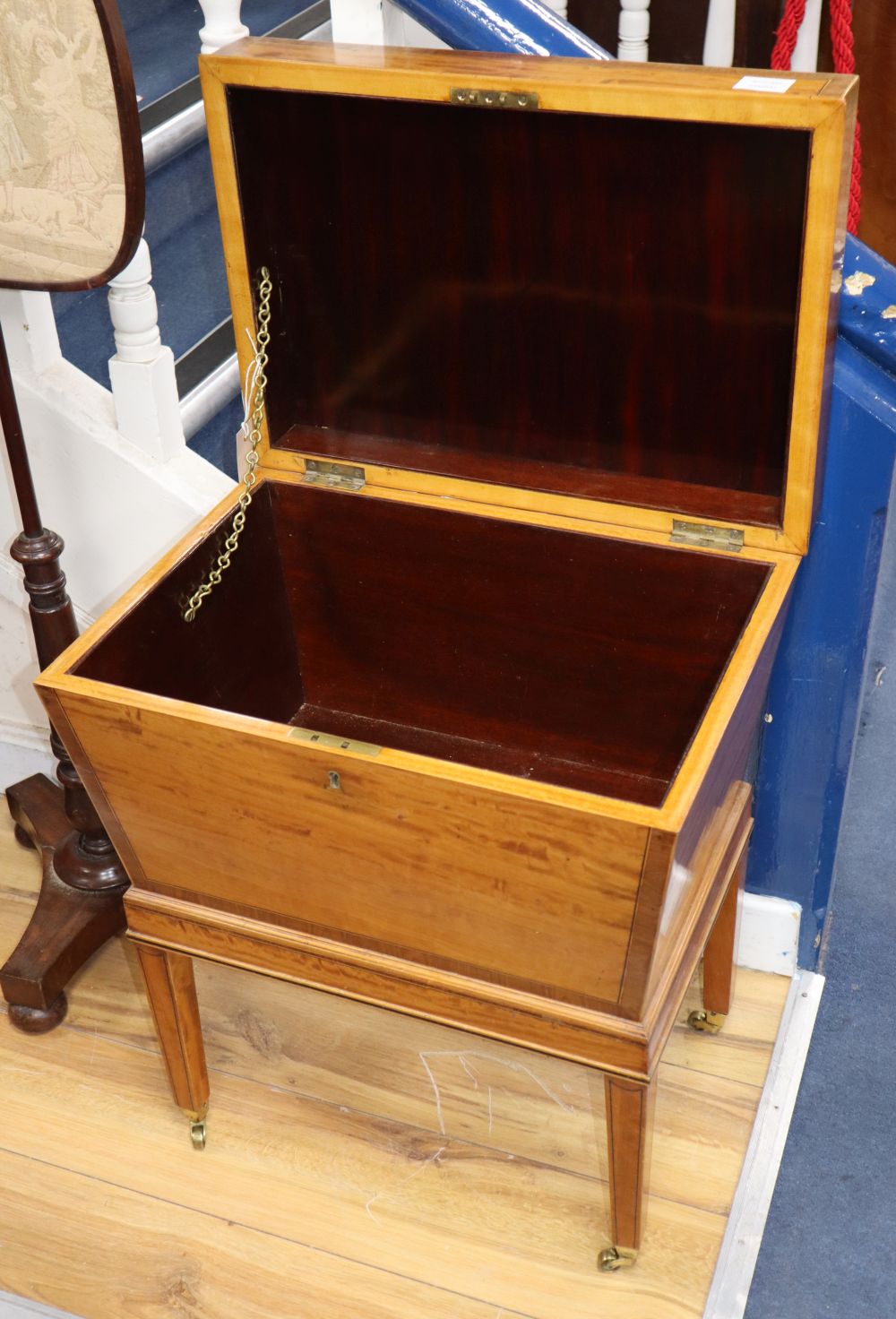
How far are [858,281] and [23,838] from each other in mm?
1459

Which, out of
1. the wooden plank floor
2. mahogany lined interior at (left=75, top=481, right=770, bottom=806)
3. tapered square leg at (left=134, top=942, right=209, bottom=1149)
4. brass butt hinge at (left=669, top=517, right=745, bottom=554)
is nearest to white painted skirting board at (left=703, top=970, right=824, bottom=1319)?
the wooden plank floor

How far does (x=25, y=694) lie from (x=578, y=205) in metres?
1.25

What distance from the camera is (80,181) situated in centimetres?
131

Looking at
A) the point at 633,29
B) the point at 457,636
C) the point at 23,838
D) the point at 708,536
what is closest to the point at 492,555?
the point at 457,636

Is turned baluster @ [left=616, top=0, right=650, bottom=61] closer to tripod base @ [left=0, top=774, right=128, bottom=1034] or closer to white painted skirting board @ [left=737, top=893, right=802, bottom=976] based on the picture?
white painted skirting board @ [left=737, top=893, right=802, bottom=976]

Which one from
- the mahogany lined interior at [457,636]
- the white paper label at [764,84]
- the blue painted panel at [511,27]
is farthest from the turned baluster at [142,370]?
the white paper label at [764,84]

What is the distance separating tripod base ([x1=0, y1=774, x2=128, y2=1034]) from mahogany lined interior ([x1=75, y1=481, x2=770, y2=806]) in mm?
429

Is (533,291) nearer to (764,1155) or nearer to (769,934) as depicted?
(769,934)

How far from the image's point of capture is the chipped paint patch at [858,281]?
1352 millimetres

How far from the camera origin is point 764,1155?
5.37 ft

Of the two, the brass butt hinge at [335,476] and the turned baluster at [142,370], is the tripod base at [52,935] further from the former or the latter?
the brass butt hinge at [335,476]

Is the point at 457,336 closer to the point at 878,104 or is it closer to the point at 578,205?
the point at 578,205

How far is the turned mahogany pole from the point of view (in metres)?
1.68

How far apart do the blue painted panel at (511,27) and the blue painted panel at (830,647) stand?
347 mm
